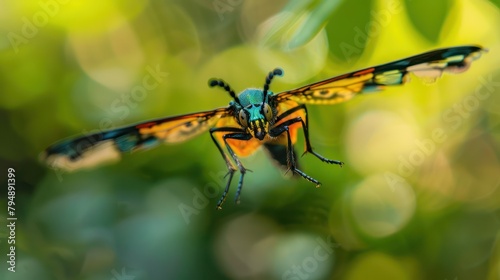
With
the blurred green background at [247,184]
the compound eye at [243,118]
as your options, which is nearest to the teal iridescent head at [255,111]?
the compound eye at [243,118]

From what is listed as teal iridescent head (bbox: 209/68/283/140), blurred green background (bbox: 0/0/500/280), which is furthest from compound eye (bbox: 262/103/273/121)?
blurred green background (bbox: 0/0/500/280)

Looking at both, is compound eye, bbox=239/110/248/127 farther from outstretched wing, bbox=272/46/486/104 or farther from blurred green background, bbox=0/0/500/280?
blurred green background, bbox=0/0/500/280

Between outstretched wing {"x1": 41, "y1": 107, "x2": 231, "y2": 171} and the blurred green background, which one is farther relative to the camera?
the blurred green background

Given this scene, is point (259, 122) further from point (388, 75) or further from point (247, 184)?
point (247, 184)

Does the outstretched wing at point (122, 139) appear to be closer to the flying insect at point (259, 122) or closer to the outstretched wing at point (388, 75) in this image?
the flying insect at point (259, 122)

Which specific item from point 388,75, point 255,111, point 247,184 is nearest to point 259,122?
point 255,111

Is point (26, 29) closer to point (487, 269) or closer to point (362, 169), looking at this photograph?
point (362, 169)
